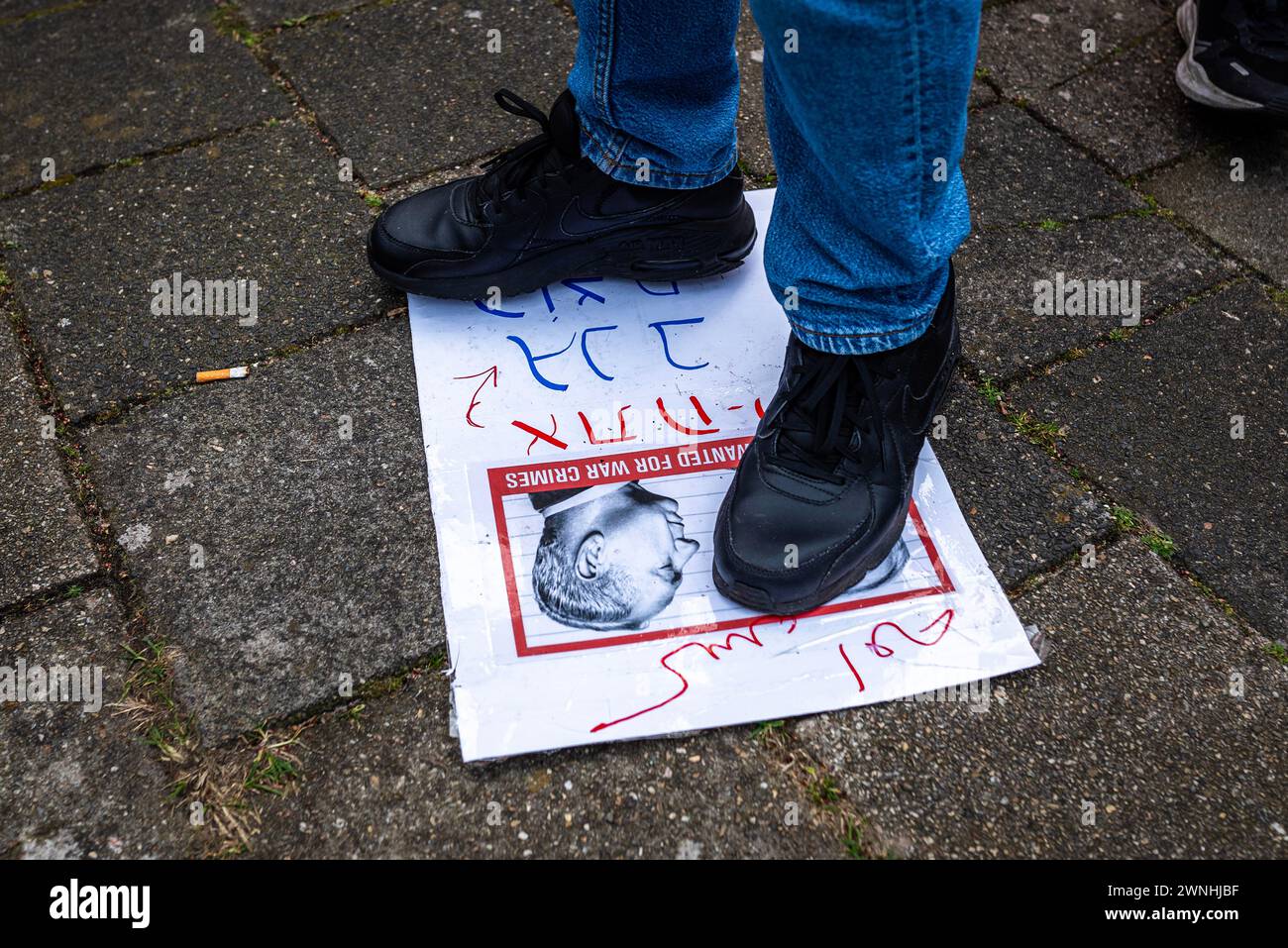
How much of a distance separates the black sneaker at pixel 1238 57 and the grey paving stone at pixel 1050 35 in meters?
0.19

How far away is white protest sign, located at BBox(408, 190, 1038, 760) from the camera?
41.9 inches

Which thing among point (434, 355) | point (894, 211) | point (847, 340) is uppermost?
point (894, 211)

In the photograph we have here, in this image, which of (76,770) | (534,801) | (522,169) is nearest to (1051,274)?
(522,169)

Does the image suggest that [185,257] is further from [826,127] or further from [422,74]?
[826,127]

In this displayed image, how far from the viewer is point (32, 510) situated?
1.20 meters

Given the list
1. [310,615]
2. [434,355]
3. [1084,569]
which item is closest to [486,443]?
[434,355]

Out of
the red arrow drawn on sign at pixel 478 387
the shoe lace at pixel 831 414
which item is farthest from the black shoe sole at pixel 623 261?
the shoe lace at pixel 831 414

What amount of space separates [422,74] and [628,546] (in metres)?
1.08

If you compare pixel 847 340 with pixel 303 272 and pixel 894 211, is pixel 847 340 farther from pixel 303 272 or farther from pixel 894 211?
pixel 303 272

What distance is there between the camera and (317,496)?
1.22m

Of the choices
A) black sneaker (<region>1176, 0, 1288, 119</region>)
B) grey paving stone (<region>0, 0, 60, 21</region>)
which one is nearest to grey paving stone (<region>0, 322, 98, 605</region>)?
grey paving stone (<region>0, 0, 60, 21</region>)

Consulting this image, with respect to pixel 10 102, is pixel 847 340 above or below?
above

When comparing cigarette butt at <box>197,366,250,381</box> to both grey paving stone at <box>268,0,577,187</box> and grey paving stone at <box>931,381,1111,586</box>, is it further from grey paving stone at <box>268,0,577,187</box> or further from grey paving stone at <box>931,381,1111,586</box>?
grey paving stone at <box>931,381,1111,586</box>

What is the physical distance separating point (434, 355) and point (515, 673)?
1.64 ft
